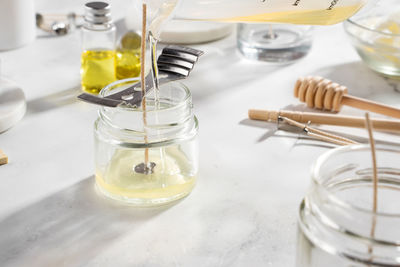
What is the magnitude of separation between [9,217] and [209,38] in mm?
687

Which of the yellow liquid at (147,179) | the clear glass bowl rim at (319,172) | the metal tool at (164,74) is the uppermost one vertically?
the clear glass bowl rim at (319,172)

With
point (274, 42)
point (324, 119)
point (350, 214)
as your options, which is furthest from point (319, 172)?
point (274, 42)

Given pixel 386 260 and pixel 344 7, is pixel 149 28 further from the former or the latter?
pixel 386 260

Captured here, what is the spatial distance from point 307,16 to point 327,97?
0.66ft

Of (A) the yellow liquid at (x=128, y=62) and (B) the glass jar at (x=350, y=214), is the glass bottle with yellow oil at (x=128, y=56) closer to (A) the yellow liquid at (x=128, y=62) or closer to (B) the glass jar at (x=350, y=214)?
(A) the yellow liquid at (x=128, y=62)

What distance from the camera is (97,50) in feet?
4.01

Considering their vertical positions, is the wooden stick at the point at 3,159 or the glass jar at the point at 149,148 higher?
the glass jar at the point at 149,148

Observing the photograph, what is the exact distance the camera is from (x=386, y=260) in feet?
1.92

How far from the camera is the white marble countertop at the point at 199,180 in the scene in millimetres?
819

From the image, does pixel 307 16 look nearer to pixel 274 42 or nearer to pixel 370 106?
pixel 370 106

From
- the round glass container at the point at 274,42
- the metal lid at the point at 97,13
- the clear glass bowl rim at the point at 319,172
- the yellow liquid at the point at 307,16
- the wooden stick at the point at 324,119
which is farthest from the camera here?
the round glass container at the point at 274,42

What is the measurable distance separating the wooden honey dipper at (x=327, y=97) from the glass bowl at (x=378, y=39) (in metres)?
0.13

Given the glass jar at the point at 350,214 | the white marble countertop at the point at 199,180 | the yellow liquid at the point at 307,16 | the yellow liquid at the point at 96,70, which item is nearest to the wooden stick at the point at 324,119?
the white marble countertop at the point at 199,180

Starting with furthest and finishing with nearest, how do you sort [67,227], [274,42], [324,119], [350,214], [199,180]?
[274,42] < [324,119] < [199,180] < [67,227] < [350,214]
